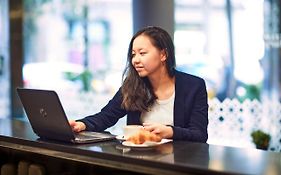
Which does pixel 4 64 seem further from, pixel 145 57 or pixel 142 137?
pixel 142 137

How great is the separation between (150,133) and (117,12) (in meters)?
2.76

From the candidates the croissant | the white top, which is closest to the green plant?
the white top

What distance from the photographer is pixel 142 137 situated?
5.00 feet

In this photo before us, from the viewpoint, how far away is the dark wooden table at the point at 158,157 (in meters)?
1.21

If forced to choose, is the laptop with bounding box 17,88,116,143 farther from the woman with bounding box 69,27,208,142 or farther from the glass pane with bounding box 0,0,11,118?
the glass pane with bounding box 0,0,11,118

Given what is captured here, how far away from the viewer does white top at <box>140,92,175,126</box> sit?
190cm

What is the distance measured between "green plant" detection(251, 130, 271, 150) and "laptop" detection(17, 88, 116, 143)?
72.7 inches

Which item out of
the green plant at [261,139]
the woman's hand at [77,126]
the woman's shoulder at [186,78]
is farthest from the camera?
the green plant at [261,139]

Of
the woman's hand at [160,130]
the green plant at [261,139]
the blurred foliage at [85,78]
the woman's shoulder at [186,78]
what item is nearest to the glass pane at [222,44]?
the green plant at [261,139]

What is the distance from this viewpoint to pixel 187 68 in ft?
12.0

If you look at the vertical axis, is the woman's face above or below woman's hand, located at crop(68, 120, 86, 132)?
above

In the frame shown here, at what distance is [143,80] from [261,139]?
164 centimetres

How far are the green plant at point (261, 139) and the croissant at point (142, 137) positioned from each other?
→ 6.22ft

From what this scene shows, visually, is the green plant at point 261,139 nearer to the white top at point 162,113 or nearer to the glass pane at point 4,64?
the white top at point 162,113
